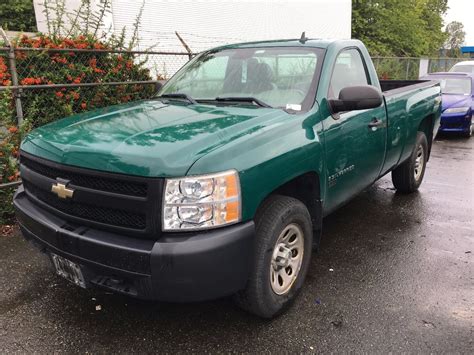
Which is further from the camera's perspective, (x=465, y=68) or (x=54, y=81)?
(x=465, y=68)

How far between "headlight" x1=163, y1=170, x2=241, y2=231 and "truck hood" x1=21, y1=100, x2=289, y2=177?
0.29 feet

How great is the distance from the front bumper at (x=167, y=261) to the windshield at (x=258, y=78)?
132 centimetres

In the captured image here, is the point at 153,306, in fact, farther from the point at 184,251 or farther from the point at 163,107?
the point at 163,107

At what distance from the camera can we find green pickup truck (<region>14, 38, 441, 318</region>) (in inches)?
89.7

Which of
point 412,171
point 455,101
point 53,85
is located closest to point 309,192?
point 412,171

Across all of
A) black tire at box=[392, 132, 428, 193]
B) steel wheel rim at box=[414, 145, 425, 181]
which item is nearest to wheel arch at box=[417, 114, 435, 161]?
black tire at box=[392, 132, 428, 193]

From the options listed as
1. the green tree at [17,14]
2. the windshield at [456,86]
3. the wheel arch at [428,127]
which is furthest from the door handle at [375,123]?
the green tree at [17,14]

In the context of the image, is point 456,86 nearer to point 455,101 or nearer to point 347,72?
point 455,101

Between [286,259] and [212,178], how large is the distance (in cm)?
96

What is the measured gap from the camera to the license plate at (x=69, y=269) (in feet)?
8.37

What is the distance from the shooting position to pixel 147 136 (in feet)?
8.50

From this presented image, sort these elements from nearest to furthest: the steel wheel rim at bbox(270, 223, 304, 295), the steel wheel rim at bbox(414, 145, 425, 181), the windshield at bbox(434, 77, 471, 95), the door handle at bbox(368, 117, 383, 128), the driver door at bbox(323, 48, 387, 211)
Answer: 1. the steel wheel rim at bbox(270, 223, 304, 295)
2. the driver door at bbox(323, 48, 387, 211)
3. the door handle at bbox(368, 117, 383, 128)
4. the steel wheel rim at bbox(414, 145, 425, 181)
5. the windshield at bbox(434, 77, 471, 95)

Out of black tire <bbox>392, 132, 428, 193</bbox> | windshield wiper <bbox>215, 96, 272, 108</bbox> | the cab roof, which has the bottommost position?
black tire <bbox>392, 132, 428, 193</bbox>

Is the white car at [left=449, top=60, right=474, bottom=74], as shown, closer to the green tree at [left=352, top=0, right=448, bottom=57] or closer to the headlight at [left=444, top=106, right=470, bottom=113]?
the headlight at [left=444, top=106, right=470, bottom=113]
